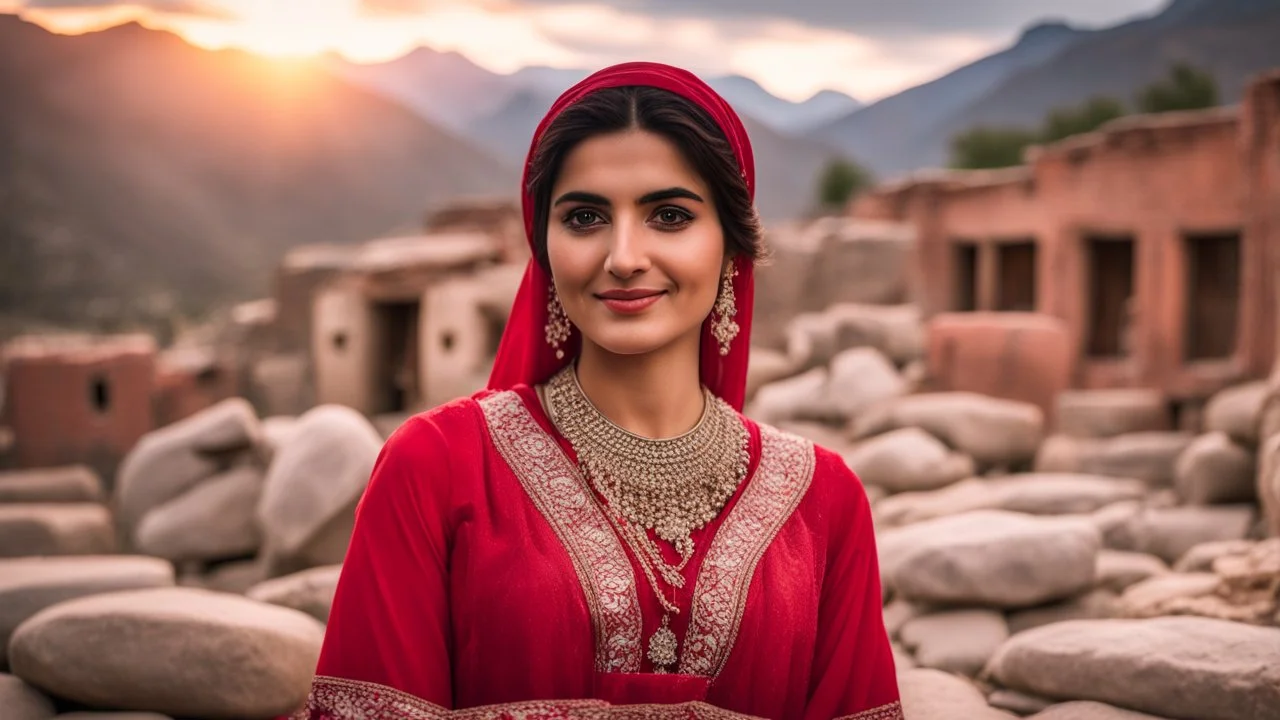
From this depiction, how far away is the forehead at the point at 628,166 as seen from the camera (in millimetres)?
1895

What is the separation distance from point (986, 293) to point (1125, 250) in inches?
73.0

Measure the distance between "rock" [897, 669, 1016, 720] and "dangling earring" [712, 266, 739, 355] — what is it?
1.31 meters

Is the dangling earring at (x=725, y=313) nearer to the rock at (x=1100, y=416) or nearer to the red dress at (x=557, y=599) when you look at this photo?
the red dress at (x=557, y=599)

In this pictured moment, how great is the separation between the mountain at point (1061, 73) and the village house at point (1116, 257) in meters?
1.65

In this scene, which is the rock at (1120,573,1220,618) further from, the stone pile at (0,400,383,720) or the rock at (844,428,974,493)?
the stone pile at (0,400,383,720)

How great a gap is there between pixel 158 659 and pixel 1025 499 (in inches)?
182

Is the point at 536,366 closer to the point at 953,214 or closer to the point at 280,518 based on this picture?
the point at 280,518

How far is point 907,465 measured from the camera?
277 inches

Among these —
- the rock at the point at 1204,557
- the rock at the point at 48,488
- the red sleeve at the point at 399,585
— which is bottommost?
the rock at the point at 48,488

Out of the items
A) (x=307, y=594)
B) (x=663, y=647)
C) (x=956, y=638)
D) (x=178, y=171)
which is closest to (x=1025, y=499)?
(x=956, y=638)

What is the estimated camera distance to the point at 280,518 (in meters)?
5.47

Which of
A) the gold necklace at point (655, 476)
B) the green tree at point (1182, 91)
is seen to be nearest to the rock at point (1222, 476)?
the gold necklace at point (655, 476)

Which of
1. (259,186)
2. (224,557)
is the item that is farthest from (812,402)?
(259,186)

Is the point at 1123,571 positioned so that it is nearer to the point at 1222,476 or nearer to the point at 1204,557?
the point at 1204,557
